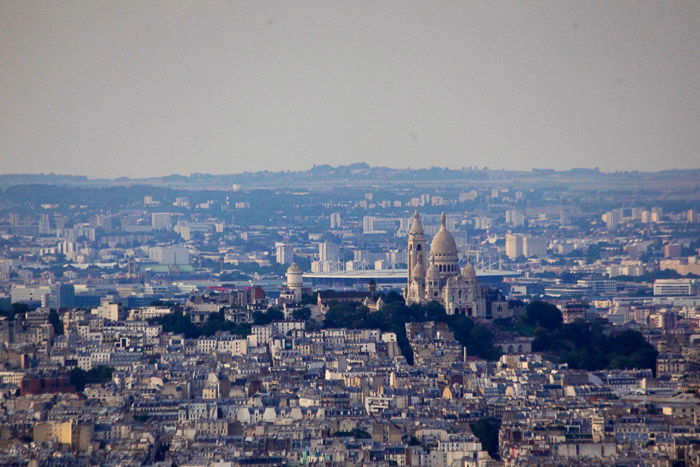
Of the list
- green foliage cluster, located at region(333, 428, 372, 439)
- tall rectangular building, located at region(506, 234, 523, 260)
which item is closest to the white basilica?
green foliage cluster, located at region(333, 428, 372, 439)

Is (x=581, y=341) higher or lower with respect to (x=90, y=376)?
lower

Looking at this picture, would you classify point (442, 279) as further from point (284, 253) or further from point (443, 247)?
point (284, 253)

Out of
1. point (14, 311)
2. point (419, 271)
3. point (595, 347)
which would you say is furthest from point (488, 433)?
point (419, 271)

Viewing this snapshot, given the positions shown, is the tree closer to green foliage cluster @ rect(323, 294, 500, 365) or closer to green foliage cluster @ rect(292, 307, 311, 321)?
green foliage cluster @ rect(323, 294, 500, 365)

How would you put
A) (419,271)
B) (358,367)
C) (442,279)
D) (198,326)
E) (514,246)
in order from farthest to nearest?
1. (514,246)
2. (419,271)
3. (442,279)
4. (198,326)
5. (358,367)

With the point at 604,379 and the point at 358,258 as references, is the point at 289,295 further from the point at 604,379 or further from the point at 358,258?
the point at 358,258

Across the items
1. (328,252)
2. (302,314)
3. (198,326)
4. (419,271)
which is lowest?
(328,252)
